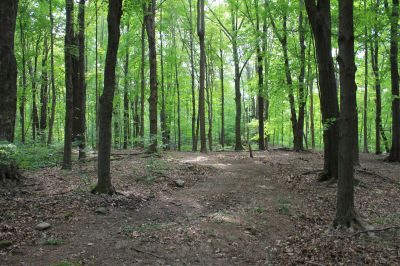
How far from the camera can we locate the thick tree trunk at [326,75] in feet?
38.4

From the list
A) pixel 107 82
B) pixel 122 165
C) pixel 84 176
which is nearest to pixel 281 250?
pixel 107 82

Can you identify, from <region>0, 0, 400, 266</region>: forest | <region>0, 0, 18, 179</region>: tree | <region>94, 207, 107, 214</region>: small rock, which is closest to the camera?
<region>0, 0, 400, 266</region>: forest

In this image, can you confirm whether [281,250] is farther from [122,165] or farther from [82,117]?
[82,117]

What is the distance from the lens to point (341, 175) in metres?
7.43

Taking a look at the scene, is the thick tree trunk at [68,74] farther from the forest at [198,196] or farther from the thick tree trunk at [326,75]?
the thick tree trunk at [326,75]

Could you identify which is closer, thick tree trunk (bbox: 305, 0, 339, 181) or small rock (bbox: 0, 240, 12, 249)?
small rock (bbox: 0, 240, 12, 249)

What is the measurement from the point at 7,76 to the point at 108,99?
3.36 m

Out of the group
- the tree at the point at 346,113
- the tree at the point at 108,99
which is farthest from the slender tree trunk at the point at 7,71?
the tree at the point at 346,113

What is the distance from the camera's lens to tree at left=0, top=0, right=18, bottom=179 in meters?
9.76

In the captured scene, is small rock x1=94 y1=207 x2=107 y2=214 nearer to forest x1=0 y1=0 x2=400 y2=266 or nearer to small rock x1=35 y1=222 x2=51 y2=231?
forest x1=0 y1=0 x2=400 y2=266

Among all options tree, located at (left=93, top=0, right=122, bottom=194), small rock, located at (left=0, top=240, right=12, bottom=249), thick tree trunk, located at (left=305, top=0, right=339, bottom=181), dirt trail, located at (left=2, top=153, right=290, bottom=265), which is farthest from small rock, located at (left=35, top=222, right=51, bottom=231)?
thick tree trunk, located at (left=305, top=0, right=339, bottom=181)

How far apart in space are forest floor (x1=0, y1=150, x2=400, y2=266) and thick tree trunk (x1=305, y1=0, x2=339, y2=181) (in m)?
1.08

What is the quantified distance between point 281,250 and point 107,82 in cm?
613

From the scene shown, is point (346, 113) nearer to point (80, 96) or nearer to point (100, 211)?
point (100, 211)
